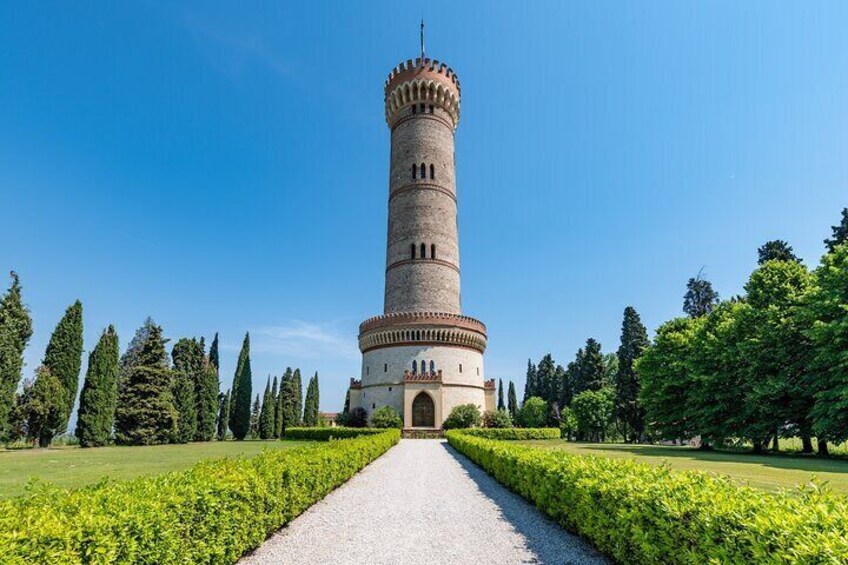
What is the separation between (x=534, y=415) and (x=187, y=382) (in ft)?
121

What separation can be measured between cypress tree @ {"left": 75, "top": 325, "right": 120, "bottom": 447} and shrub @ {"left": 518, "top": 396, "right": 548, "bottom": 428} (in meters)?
41.2

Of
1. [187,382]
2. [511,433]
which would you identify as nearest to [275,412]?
[187,382]

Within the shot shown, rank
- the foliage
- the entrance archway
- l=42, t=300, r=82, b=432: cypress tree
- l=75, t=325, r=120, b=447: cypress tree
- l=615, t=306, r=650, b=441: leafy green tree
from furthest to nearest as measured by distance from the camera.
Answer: the foliage
l=615, t=306, r=650, b=441: leafy green tree
the entrance archway
l=42, t=300, r=82, b=432: cypress tree
l=75, t=325, r=120, b=447: cypress tree

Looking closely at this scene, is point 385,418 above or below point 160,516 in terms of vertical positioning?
below

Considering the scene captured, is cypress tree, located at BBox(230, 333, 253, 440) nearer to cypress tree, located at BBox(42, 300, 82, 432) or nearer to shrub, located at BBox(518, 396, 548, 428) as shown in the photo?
cypress tree, located at BBox(42, 300, 82, 432)

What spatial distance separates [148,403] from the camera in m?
33.2

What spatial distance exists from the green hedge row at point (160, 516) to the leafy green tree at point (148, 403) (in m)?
28.9

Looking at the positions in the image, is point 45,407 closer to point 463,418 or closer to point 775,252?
point 463,418

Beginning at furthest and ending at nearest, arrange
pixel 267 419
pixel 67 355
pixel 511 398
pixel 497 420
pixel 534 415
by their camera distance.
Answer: pixel 511 398 < pixel 534 415 < pixel 267 419 < pixel 497 420 < pixel 67 355

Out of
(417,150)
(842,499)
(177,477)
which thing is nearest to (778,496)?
(842,499)

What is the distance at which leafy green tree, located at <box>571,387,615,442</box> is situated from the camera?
45.3 m

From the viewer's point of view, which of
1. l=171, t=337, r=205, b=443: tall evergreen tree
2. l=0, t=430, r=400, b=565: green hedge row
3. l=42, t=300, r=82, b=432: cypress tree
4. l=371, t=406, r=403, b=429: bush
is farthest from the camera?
l=371, t=406, r=403, b=429: bush

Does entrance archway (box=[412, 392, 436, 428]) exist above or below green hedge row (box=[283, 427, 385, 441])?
above

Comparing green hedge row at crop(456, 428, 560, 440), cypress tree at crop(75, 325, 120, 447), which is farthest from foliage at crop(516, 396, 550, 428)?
cypress tree at crop(75, 325, 120, 447)
